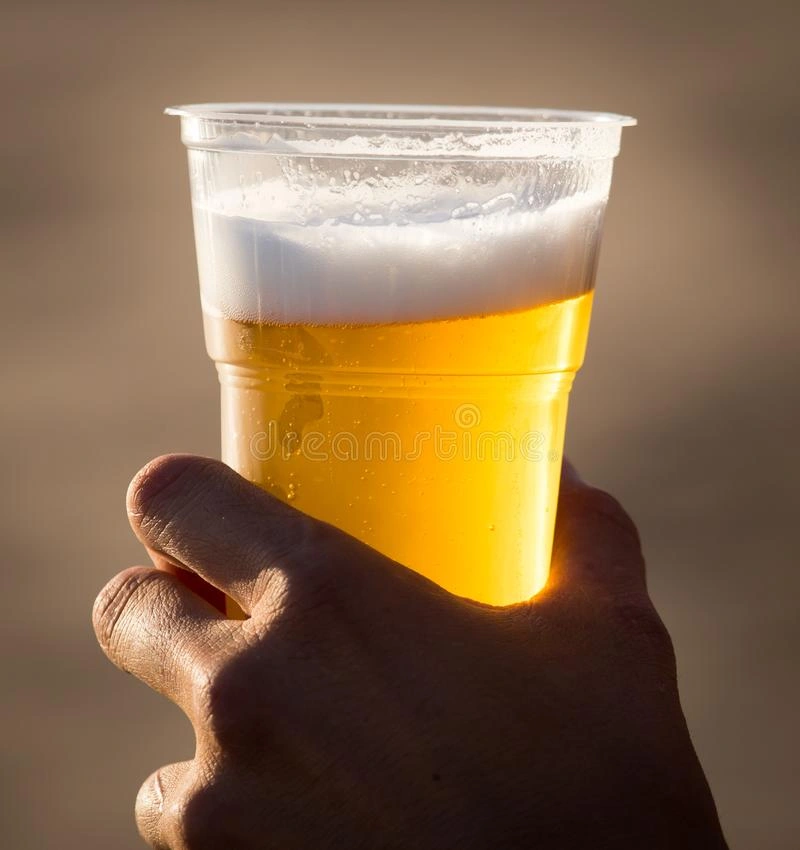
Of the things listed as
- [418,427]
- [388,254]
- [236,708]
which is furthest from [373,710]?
[388,254]

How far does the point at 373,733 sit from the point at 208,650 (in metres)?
0.14

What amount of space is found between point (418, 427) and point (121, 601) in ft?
0.96

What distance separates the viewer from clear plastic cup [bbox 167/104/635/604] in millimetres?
911

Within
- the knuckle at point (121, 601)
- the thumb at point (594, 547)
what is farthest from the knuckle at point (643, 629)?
the knuckle at point (121, 601)

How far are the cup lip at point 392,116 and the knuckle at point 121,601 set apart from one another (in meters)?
0.37

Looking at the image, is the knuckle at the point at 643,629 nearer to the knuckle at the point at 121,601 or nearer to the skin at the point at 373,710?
the skin at the point at 373,710

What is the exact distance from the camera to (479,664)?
0.90m

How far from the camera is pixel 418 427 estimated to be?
0.93m

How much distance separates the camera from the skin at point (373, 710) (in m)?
0.86

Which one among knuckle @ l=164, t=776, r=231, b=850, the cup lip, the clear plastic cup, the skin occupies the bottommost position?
knuckle @ l=164, t=776, r=231, b=850

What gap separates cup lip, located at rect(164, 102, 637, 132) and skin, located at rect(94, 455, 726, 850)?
0.27 metres

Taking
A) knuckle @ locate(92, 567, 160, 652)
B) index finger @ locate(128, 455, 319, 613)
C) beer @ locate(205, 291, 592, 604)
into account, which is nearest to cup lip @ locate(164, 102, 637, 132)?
beer @ locate(205, 291, 592, 604)

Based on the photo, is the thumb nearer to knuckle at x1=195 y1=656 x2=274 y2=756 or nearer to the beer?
the beer

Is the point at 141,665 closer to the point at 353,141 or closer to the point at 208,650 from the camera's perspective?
the point at 208,650
